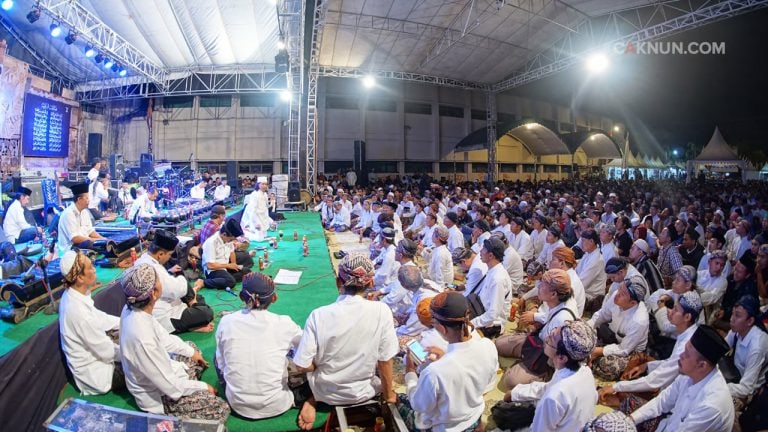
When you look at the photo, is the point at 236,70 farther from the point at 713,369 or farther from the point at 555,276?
the point at 713,369

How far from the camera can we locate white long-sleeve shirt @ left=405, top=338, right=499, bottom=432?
2.30m

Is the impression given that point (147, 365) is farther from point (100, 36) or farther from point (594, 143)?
point (594, 143)

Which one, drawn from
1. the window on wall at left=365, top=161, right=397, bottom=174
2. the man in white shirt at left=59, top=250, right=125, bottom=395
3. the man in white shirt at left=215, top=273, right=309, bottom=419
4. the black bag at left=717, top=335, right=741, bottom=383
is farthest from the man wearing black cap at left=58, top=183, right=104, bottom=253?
the window on wall at left=365, top=161, right=397, bottom=174

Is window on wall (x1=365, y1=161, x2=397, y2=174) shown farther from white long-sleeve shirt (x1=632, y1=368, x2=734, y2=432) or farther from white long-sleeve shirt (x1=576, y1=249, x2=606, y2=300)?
white long-sleeve shirt (x1=632, y1=368, x2=734, y2=432)

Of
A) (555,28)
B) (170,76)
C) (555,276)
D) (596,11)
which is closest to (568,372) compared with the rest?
(555,276)

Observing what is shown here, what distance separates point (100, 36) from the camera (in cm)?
1413

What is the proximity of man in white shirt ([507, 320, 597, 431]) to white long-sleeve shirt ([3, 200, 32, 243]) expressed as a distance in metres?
9.37

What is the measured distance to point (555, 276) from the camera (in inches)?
133

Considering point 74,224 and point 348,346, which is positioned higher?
point 74,224

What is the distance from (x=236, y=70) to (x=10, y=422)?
1905 centimetres

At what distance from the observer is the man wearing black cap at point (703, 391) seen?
91.7 inches

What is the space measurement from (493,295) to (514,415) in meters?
1.50

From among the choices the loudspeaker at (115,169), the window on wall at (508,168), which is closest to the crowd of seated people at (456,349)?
the loudspeaker at (115,169)

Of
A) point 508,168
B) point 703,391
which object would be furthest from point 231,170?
point 703,391
